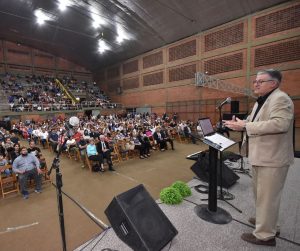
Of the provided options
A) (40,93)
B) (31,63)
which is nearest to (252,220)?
(40,93)

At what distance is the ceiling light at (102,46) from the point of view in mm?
20578

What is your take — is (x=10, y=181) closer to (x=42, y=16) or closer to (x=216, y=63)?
(x=216, y=63)

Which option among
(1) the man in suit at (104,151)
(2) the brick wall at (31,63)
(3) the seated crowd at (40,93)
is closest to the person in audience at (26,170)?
(1) the man in suit at (104,151)

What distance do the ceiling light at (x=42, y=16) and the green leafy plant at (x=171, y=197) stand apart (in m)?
18.4

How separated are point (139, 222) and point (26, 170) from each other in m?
3.54

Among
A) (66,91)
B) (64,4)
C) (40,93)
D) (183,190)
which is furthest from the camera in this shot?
(66,91)

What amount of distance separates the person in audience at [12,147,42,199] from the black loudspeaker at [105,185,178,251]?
10.1 feet

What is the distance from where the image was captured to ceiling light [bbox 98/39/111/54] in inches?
810

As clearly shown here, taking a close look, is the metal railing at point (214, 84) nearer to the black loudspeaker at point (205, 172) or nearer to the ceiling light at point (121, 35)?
the ceiling light at point (121, 35)

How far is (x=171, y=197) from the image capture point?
345 cm

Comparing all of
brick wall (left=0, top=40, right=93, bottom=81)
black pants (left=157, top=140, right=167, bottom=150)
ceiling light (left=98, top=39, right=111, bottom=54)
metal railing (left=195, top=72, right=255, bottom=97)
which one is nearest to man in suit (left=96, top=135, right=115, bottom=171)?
black pants (left=157, top=140, right=167, bottom=150)

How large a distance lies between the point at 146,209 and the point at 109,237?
79cm

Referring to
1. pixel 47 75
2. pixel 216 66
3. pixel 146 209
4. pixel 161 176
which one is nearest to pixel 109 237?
pixel 146 209

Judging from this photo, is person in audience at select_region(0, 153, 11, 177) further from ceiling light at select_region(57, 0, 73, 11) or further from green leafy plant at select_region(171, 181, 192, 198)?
ceiling light at select_region(57, 0, 73, 11)
